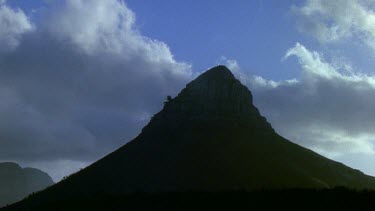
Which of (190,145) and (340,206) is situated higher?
(190,145)

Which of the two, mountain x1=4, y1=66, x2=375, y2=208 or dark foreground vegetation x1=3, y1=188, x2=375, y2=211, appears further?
mountain x1=4, y1=66, x2=375, y2=208

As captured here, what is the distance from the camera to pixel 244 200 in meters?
65.9

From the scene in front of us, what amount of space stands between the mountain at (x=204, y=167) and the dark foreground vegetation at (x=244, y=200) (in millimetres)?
65513

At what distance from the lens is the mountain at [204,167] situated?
158125 mm

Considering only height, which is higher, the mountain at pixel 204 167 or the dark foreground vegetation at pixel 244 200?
the mountain at pixel 204 167

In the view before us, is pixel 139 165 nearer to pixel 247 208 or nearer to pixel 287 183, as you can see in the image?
pixel 287 183

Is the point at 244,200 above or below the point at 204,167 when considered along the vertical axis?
below

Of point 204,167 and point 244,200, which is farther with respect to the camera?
point 204,167

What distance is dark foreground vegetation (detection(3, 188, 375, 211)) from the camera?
5772cm

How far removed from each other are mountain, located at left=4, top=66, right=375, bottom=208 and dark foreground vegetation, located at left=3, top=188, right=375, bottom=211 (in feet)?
215

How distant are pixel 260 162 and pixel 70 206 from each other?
9023cm

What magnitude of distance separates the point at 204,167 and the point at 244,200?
106 meters

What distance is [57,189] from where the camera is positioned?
166m

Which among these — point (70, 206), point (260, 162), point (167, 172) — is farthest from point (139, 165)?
point (70, 206)
